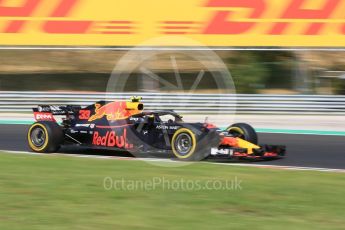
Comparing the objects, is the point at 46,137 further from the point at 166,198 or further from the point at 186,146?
the point at 166,198

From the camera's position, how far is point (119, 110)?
1026 centimetres

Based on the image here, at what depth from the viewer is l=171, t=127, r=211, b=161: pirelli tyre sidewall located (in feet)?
31.0

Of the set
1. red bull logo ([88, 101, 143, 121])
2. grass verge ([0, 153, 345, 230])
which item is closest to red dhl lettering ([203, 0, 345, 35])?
red bull logo ([88, 101, 143, 121])

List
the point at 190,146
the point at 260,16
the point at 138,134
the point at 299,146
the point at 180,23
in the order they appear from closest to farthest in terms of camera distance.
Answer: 1. the point at 190,146
2. the point at 138,134
3. the point at 299,146
4. the point at 260,16
5. the point at 180,23

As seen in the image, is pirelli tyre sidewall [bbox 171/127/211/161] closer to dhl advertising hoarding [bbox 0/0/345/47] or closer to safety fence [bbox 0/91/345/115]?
safety fence [bbox 0/91/345/115]

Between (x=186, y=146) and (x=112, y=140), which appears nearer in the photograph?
(x=186, y=146)

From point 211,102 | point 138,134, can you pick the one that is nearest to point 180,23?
point 211,102

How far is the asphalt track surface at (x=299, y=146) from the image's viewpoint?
33.1 ft

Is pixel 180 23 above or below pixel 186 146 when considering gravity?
above

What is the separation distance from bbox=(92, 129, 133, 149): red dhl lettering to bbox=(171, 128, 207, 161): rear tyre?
0.86m

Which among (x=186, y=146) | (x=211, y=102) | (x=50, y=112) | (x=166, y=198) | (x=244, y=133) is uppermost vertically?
(x=211, y=102)

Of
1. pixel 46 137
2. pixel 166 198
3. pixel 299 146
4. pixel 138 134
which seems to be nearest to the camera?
pixel 166 198

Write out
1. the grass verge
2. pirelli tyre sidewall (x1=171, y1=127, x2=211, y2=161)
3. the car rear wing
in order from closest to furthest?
the grass verge
pirelli tyre sidewall (x1=171, y1=127, x2=211, y2=161)
the car rear wing

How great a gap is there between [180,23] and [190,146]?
438 inches
